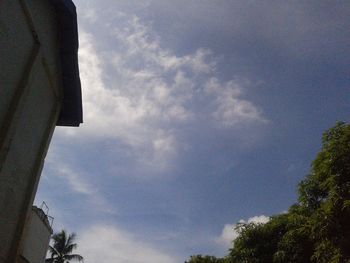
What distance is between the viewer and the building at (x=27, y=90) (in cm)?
755

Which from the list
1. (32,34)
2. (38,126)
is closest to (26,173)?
(38,126)

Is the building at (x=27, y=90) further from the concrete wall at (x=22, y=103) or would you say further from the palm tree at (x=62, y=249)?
the palm tree at (x=62, y=249)

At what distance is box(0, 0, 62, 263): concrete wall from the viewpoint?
295 inches

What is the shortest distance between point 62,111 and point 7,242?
482 centimetres

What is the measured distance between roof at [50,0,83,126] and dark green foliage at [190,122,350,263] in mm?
9834

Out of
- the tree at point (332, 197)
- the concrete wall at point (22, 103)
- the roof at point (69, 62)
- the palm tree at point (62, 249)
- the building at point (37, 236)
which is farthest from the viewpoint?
the palm tree at point (62, 249)

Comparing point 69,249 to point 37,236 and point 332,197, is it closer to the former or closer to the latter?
point 37,236

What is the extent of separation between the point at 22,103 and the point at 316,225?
11.3 m

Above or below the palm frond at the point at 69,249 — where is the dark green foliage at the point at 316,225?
below

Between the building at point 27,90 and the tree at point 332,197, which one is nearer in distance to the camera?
the building at point 27,90

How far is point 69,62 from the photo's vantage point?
10.7 m

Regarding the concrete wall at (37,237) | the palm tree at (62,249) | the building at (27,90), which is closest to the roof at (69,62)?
the building at (27,90)

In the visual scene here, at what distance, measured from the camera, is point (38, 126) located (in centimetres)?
957

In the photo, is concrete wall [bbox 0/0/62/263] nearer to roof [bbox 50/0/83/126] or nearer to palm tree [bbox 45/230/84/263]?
roof [bbox 50/0/83/126]
